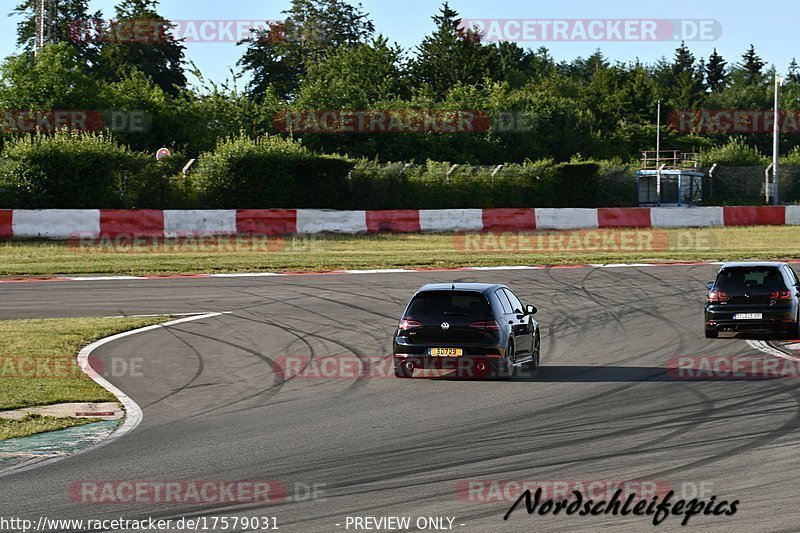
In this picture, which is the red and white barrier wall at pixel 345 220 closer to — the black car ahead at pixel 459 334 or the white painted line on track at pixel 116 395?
the white painted line on track at pixel 116 395

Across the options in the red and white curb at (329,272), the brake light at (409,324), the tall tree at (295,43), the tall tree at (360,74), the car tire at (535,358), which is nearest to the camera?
the brake light at (409,324)

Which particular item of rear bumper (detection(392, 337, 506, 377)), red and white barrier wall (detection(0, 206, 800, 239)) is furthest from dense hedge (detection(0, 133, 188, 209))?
rear bumper (detection(392, 337, 506, 377))

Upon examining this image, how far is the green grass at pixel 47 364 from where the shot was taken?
13.1 metres

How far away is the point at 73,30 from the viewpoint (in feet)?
311

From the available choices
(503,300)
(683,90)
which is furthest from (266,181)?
(683,90)

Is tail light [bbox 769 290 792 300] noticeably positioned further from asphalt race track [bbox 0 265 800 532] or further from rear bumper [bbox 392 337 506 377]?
rear bumper [bbox 392 337 506 377]

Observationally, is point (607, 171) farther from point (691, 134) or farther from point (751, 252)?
point (691, 134)

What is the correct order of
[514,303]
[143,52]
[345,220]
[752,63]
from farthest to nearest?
[752,63], [143,52], [345,220], [514,303]

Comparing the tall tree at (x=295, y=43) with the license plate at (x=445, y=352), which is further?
the tall tree at (x=295, y=43)

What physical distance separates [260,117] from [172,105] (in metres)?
5.10

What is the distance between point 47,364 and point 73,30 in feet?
278

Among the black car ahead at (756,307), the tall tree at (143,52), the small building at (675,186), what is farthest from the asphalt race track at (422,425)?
the tall tree at (143,52)

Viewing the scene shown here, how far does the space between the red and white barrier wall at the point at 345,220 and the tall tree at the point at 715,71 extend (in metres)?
122

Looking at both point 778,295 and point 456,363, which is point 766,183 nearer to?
point 778,295
